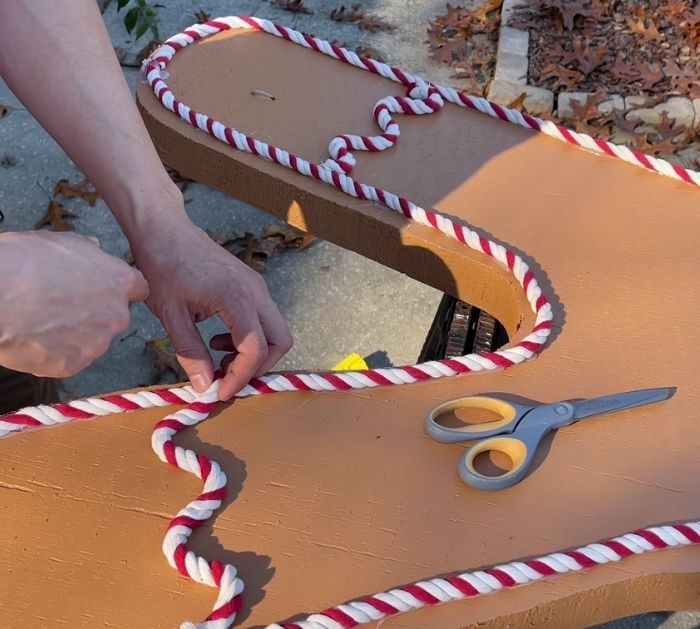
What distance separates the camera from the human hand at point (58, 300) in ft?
2.37

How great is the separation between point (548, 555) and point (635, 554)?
10cm

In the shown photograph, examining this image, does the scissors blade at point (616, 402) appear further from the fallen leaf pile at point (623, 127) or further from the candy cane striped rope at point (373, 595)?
the fallen leaf pile at point (623, 127)

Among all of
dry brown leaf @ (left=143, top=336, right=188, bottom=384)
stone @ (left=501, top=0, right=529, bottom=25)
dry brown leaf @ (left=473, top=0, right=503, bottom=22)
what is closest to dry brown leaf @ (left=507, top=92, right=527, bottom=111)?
stone @ (left=501, top=0, right=529, bottom=25)

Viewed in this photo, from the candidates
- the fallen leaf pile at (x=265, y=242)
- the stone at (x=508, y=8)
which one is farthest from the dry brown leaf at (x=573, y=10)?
the fallen leaf pile at (x=265, y=242)

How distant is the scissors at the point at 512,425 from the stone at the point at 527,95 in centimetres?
203

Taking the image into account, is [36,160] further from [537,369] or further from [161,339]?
[537,369]

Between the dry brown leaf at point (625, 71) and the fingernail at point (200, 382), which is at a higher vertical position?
the fingernail at point (200, 382)

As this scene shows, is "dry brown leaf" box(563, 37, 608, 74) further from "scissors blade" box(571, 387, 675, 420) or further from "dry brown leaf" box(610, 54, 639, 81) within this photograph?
"scissors blade" box(571, 387, 675, 420)

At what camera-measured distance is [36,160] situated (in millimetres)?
2701

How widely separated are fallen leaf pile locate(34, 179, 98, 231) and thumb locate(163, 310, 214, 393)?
1.61 metres

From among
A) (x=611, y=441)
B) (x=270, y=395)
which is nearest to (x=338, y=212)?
(x=270, y=395)

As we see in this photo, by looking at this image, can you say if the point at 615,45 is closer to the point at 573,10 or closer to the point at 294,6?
the point at 573,10

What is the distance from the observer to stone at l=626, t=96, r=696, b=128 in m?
2.72

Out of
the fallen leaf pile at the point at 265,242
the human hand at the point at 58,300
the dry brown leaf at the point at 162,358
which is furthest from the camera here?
the fallen leaf pile at the point at 265,242
